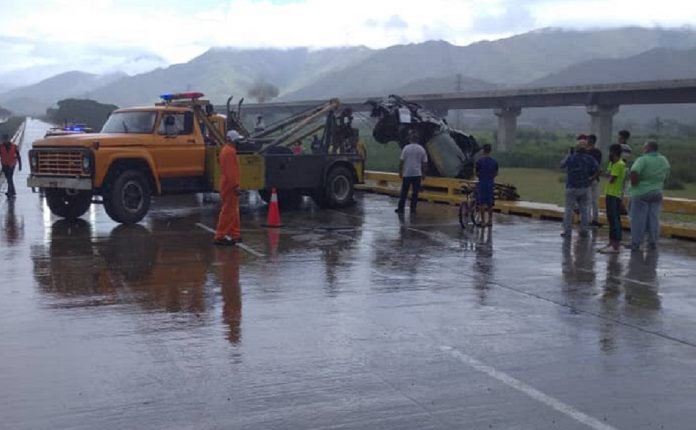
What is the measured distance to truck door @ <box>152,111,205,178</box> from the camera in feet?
56.6

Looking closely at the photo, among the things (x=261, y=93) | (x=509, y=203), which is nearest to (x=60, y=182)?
(x=509, y=203)

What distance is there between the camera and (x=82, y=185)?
52.9 feet

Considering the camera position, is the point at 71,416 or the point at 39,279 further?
the point at 39,279

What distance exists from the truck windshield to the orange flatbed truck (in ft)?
0.06

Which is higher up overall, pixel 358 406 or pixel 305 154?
pixel 305 154

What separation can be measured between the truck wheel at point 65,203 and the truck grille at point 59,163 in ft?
1.88

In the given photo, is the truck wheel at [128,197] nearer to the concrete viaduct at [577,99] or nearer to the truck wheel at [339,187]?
the truck wheel at [339,187]

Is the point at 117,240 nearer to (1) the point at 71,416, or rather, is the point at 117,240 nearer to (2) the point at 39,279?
(2) the point at 39,279

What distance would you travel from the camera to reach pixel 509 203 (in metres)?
19.9

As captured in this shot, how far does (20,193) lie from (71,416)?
1967 cm

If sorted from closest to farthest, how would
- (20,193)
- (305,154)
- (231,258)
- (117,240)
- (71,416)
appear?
1. (71,416)
2. (231,258)
3. (117,240)
4. (305,154)
5. (20,193)

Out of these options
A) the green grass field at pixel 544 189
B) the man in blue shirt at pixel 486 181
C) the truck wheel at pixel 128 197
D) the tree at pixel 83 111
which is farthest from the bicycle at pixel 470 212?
the tree at pixel 83 111

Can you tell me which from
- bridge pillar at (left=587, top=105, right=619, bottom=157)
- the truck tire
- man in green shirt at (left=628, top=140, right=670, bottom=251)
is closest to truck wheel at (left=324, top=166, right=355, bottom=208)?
the truck tire

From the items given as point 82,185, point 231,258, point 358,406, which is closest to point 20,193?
point 82,185
